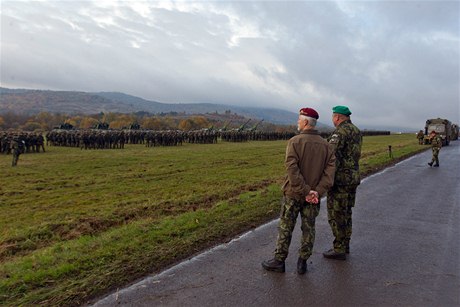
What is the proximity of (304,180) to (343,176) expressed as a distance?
89 cm

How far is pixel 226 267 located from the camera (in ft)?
16.4

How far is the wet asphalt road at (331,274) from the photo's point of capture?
162 inches

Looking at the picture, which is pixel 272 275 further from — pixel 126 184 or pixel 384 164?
pixel 384 164

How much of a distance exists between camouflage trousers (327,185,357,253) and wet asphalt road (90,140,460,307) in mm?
275

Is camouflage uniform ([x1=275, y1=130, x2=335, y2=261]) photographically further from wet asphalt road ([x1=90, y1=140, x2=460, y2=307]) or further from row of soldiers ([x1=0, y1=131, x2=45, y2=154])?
row of soldiers ([x1=0, y1=131, x2=45, y2=154])

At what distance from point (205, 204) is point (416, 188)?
646cm

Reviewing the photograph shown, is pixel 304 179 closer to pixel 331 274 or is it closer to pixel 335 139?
pixel 335 139

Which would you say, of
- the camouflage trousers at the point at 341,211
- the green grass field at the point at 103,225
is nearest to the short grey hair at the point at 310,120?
the camouflage trousers at the point at 341,211

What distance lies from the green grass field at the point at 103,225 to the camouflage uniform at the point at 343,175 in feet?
6.14

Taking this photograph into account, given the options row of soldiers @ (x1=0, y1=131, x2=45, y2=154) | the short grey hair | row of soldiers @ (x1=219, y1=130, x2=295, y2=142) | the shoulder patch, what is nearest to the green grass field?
the shoulder patch

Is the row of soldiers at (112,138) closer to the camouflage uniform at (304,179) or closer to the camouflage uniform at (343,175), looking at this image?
the camouflage uniform at (343,175)

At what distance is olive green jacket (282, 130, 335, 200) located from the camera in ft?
14.9

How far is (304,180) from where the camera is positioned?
4602mm

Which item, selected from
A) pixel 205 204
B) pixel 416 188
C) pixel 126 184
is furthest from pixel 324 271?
pixel 126 184
